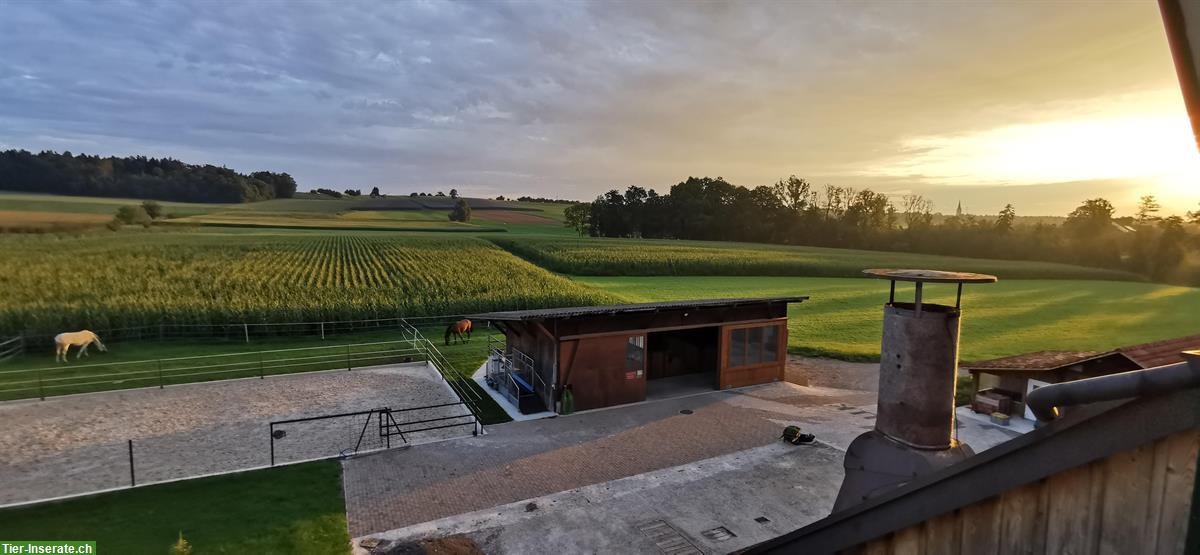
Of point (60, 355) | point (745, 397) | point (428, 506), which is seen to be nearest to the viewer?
point (428, 506)

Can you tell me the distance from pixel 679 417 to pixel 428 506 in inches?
321

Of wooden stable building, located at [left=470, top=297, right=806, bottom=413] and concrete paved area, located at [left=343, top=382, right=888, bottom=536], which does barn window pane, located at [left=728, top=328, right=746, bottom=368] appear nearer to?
wooden stable building, located at [left=470, top=297, right=806, bottom=413]

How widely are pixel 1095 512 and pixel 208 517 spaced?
13.1 metres

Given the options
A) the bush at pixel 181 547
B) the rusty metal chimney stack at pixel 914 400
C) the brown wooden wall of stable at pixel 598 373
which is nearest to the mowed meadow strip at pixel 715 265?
the brown wooden wall of stable at pixel 598 373

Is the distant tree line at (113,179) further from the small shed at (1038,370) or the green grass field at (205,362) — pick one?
the small shed at (1038,370)

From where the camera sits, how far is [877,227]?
4075 inches

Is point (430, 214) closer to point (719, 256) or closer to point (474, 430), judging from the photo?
point (719, 256)

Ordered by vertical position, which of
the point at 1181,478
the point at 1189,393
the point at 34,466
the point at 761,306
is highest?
the point at 1189,393

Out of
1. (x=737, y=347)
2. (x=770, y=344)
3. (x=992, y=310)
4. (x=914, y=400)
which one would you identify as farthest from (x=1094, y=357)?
(x=992, y=310)

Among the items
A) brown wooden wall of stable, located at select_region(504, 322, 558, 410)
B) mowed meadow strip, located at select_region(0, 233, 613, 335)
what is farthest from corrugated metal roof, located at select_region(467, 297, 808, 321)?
mowed meadow strip, located at select_region(0, 233, 613, 335)

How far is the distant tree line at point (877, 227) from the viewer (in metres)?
67.6

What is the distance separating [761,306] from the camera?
19094mm

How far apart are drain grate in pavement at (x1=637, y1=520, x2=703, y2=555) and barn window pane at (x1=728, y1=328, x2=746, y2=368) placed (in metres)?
9.64

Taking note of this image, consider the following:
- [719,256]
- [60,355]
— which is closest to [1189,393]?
[60,355]
